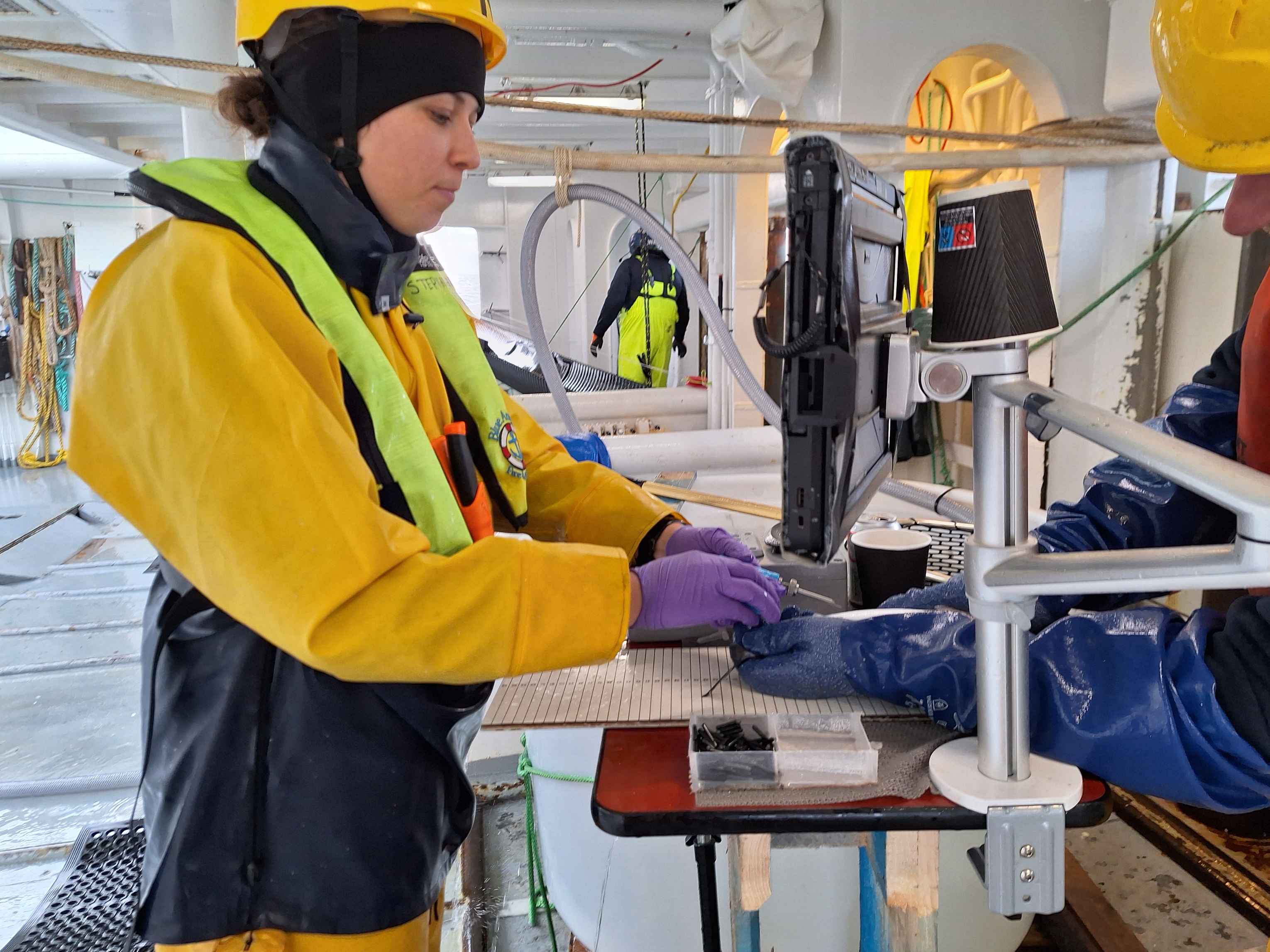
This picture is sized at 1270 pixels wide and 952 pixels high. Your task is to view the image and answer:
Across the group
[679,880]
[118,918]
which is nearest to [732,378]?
[679,880]

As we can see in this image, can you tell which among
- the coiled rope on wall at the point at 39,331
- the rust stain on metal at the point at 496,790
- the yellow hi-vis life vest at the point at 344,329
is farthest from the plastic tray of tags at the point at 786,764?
the coiled rope on wall at the point at 39,331

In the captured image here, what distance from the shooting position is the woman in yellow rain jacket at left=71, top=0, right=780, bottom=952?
0.86 metres

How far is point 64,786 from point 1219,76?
3490mm

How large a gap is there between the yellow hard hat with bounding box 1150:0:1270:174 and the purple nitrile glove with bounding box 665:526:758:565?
77 cm

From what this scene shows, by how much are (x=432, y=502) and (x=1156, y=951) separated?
6.46 ft

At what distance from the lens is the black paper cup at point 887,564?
58.4 inches

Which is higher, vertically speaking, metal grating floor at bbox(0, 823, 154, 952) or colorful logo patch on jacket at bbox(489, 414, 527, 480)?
colorful logo patch on jacket at bbox(489, 414, 527, 480)

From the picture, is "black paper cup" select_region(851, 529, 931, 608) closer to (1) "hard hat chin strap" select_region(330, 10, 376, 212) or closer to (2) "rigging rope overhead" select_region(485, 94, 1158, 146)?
A: (1) "hard hat chin strap" select_region(330, 10, 376, 212)

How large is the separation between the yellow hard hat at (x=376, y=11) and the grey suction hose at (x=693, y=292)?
3.44 ft

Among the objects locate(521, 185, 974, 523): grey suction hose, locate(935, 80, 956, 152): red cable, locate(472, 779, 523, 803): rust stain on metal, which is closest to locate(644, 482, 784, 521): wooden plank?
locate(521, 185, 974, 523): grey suction hose

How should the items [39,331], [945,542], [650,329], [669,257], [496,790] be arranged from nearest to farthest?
[945,542]
[669,257]
[496,790]
[650,329]
[39,331]

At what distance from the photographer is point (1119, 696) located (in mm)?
930

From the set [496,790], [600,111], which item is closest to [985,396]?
[600,111]

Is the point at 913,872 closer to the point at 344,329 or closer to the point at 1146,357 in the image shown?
the point at 344,329
